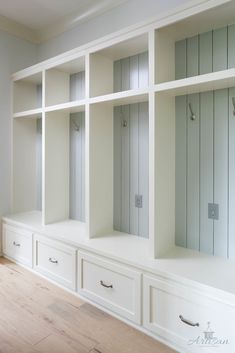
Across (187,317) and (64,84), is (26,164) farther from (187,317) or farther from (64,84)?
(187,317)

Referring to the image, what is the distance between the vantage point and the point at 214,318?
5.16 feet

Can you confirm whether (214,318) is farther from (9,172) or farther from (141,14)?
(9,172)

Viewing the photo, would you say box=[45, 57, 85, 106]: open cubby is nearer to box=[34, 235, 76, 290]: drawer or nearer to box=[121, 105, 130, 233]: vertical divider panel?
box=[121, 105, 130, 233]: vertical divider panel

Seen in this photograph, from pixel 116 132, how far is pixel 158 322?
1.67 metres

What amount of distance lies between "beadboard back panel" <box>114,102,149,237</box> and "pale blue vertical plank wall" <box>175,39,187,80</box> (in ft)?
1.32

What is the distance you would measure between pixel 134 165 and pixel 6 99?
1.84m

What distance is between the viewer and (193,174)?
217cm

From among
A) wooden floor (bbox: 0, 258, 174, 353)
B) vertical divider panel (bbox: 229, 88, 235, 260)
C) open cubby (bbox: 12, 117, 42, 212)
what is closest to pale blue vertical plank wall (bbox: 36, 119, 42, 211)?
open cubby (bbox: 12, 117, 42, 212)

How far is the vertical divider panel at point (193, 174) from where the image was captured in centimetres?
215

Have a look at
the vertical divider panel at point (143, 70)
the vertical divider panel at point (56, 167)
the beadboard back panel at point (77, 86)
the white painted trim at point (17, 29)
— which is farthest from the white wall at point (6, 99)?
the vertical divider panel at point (143, 70)

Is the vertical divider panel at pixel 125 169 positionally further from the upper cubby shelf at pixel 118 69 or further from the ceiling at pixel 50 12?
the ceiling at pixel 50 12

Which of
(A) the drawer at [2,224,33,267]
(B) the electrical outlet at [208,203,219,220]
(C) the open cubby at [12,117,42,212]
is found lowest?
(A) the drawer at [2,224,33,267]

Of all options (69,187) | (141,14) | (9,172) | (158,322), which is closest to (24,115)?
(9,172)

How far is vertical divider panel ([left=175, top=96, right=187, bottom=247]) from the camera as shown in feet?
7.24
